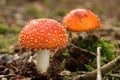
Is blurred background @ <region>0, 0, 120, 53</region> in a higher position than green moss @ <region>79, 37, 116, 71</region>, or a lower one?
higher

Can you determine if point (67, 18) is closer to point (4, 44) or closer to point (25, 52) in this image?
point (25, 52)

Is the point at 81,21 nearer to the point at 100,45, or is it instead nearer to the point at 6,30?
the point at 100,45

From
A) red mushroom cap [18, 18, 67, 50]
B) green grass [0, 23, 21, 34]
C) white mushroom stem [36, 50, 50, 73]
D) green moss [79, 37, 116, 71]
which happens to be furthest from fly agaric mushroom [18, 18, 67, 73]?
green grass [0, 23, 21, 34]

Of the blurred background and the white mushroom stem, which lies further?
the blurred background

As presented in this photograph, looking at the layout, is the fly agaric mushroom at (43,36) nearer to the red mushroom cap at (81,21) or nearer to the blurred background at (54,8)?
the red mushroom cap at (81,21)

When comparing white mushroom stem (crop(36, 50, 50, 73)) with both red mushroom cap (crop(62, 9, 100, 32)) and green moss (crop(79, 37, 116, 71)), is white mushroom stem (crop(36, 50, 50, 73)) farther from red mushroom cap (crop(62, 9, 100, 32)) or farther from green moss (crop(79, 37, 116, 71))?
red mushroom cap (crop(62, 9, 100, 32))

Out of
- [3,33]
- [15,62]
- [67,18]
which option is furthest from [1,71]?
[3,33]
